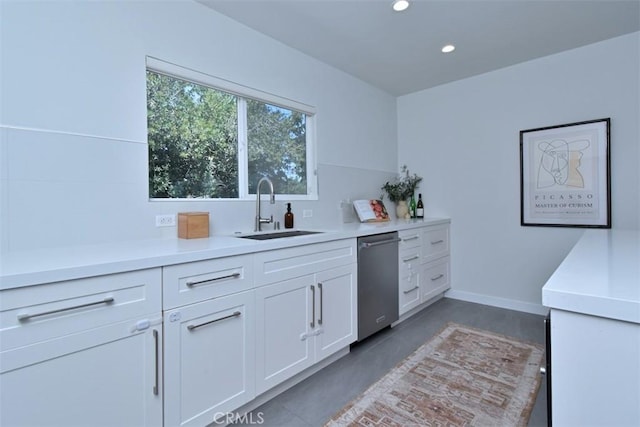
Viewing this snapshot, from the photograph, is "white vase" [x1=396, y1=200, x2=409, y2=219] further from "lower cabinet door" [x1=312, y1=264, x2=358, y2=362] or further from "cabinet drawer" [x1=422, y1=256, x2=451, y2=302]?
"lower cabinet door" [x1=312, y1=264, x2=358, y2=362]

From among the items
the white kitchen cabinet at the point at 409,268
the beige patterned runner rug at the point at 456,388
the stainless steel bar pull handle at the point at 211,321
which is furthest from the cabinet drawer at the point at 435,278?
the stainless steel bar pull handle at the point at 211,321

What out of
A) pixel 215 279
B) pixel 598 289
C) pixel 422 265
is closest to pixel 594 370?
pixel 598 289

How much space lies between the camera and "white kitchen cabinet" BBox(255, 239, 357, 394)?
167 cm

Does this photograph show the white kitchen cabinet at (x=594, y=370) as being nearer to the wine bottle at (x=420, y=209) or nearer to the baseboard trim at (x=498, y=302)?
the baseboard trim at (x=498, y=302)

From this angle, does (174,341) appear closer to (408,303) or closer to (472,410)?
(472,410)

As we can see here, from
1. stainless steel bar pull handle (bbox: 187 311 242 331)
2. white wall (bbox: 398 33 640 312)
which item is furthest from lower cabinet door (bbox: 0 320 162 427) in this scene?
white wall (bbox: 398 33 640 312)

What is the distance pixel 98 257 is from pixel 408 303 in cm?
249

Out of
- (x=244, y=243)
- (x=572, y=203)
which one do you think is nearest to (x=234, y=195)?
(x=244, y=243)

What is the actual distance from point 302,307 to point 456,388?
3.51 feet

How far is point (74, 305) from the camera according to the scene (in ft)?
3.45

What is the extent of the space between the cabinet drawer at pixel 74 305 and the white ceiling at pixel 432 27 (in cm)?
190

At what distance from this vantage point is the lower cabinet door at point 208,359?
4.33ft

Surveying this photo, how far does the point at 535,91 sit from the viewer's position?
3031 millimetres

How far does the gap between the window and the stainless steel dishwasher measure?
84cm
